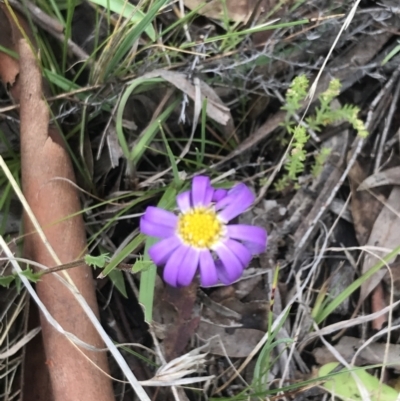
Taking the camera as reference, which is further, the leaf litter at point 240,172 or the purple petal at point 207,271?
the leaf litter at point 240,172

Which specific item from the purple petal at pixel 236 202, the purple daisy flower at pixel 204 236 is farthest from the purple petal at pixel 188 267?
the purple petal at pixel 236 202

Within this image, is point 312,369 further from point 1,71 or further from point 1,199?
point 1,71

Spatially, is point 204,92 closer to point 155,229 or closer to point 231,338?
point 155,229

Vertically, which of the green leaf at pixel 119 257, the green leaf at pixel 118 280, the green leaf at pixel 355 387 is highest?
the green leaf at pixel 119 257

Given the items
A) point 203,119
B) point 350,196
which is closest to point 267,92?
point 203,119

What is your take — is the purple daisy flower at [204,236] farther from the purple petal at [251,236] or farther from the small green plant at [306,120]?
the small green plant at [306,120]

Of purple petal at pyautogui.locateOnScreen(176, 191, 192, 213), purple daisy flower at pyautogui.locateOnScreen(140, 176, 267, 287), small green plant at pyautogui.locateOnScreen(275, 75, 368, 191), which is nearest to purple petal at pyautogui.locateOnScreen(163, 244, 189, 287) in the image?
purple daisy flower at pyautogui.locateOnScreen(140, 176, 267, 287)
